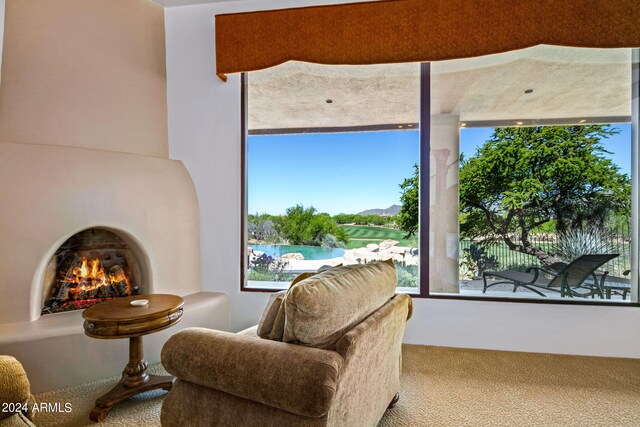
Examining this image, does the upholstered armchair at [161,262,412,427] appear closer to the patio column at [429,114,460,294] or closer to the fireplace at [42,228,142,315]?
the fireplace at [42,228,142,315]

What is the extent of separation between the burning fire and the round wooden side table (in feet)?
2.36

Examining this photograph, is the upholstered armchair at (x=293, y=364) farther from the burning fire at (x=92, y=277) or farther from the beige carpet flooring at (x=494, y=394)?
the burning fire at (x=92, y=277)

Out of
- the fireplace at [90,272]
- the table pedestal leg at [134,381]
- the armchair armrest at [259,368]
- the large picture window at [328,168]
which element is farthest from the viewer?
the large picture window at [328,168]

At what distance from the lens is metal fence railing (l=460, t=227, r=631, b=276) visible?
303cm

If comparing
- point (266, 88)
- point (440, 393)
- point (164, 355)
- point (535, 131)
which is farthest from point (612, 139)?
point (164, 355)

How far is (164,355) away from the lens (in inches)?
61.5

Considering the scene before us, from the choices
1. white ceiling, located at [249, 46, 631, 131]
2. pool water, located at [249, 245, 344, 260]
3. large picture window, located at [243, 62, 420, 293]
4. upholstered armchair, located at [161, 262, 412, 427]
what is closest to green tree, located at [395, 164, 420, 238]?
large picture window, located at [243, 62, 420, 293]

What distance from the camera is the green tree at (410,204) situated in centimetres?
333

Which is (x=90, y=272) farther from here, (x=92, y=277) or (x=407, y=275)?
(x=407, y=275)

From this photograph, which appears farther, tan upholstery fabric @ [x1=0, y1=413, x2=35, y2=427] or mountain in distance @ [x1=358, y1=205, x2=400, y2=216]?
mountain in distance @ [x1=358, y1=205, x2=400, y2=216]

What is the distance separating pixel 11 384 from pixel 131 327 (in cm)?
85

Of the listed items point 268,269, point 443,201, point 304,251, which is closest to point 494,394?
point 443,201

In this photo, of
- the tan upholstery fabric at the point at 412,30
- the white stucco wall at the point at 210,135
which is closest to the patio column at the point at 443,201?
the tan upholstery fabric at the point at 412,30

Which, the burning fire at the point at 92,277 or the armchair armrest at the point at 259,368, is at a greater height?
the burning fire at the point at 92,277
